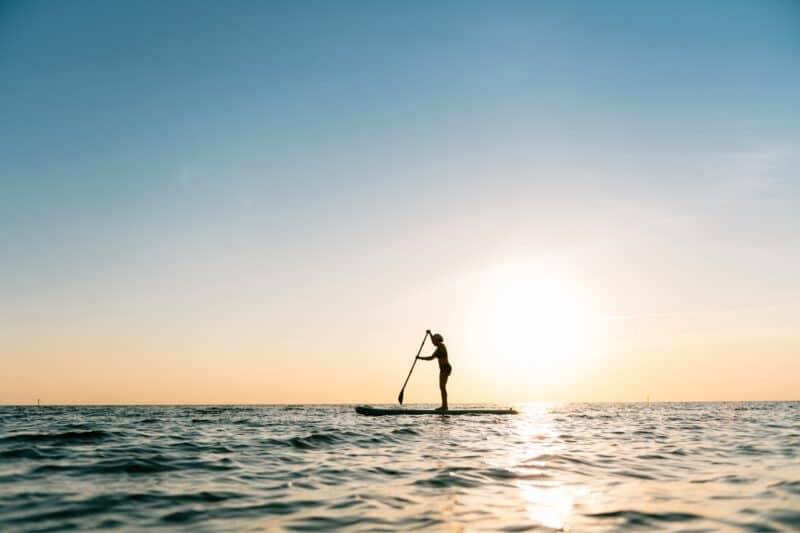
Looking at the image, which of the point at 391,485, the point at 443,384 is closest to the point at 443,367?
the point at 443,384

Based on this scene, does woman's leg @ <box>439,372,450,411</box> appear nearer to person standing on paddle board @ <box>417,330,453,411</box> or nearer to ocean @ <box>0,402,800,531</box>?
person standing on paddle board @ <box>417,330,453,411</box>

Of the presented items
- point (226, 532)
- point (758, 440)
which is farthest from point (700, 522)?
point (758, 440)

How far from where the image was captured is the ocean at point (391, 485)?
18.0 ft

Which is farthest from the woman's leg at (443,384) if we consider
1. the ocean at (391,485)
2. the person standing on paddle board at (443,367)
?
the ocean at (391,485)

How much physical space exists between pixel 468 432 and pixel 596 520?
10366mm

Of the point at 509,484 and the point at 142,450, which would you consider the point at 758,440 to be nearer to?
the point at 509,484

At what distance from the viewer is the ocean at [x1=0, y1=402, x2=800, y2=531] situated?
5.50 meters

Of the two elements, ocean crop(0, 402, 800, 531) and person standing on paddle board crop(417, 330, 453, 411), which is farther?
person standing on paddle board crop(417, 330, 453, 411)

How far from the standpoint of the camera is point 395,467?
29.6ft

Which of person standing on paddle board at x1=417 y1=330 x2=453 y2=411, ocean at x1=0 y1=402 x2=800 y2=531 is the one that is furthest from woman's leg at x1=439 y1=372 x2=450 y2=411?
ocean at x1=0 y1=402 x2=800 y2=531

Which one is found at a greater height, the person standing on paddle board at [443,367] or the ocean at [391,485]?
the person standing on paddle board at [443,367]

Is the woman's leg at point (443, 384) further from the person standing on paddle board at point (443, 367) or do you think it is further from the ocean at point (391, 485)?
the ocean at point (391, 485)

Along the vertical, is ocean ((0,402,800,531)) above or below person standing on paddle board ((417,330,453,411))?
below

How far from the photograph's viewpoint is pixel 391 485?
7426 mm
